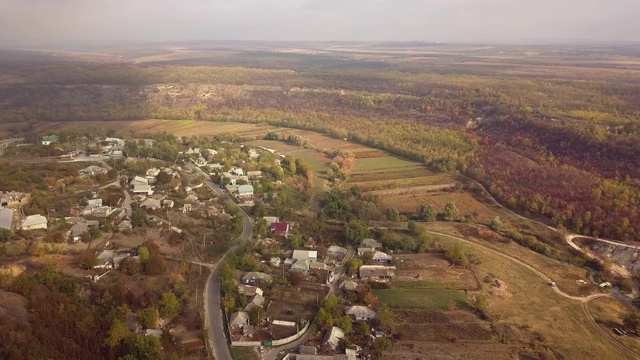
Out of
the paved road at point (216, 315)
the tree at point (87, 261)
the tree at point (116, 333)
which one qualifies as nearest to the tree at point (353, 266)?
the paved road at point (216, 315)

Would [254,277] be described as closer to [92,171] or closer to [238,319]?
[238,319]

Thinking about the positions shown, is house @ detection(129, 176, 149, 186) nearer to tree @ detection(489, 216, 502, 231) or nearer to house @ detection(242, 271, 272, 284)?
house @ detection(242, 271, 272, 284)

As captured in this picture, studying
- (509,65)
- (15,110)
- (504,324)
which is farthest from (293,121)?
(509,65)

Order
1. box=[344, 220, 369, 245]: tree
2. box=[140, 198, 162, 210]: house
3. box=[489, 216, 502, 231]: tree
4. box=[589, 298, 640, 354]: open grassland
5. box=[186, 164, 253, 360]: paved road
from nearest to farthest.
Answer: box=[186, 164, 253, 360]: paved road, box=[589, 298, 640, 354]: open grassland, box=[344, 220, 369, 245]: tree, box=[140, 198, 162, 210]: house, box=[489, 216, 502, 231]: tree

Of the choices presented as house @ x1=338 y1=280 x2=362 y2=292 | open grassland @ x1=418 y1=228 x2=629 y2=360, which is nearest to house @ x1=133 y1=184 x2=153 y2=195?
house @ x1=338 y1=280 x2=362 y2=292

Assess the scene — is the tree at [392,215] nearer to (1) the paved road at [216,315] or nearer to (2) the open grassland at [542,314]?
(2) the open grassland at [542,314]

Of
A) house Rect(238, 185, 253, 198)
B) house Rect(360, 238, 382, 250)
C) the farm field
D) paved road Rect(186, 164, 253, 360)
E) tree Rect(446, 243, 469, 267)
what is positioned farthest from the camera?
house Rect(238, 185, 253, 198)

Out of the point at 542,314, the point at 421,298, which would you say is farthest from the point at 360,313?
the point at 542,314
